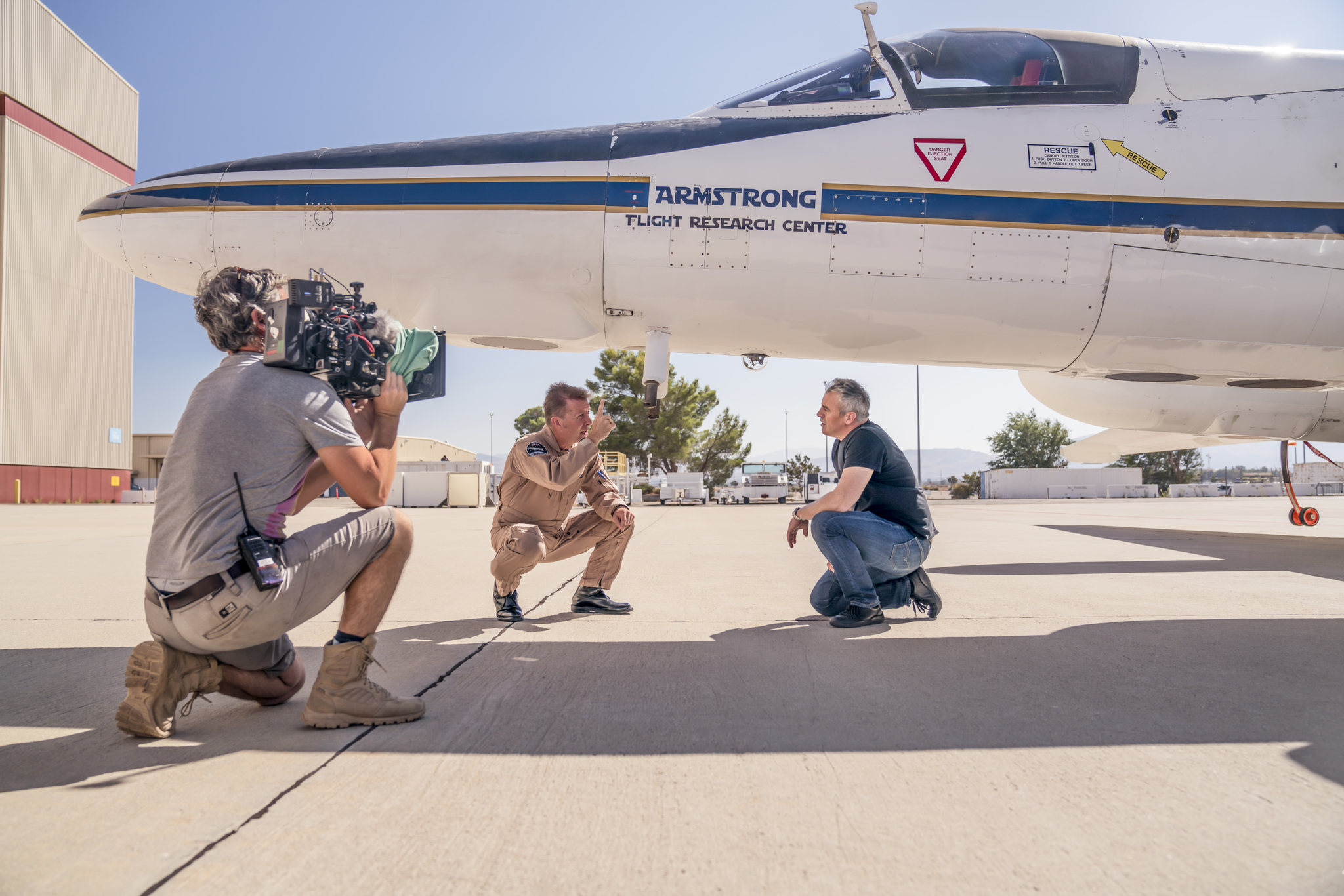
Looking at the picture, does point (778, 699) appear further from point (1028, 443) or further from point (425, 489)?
point (1028, 443)

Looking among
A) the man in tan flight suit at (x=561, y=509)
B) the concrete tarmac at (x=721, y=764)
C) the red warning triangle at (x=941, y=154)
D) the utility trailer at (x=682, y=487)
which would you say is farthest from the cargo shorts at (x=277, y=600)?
the utility trailer at (x=682, y=487)

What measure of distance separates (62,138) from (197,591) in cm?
3526

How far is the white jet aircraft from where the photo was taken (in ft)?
13.2

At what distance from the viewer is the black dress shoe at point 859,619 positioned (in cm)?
382

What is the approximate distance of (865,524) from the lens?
3793mm

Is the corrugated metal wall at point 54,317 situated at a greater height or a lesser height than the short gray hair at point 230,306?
greater

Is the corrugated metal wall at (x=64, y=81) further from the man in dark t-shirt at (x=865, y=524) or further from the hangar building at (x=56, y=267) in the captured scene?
the man in dark t-shirt at (x=865, y=524)

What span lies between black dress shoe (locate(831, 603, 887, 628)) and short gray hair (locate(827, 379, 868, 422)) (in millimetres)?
1024

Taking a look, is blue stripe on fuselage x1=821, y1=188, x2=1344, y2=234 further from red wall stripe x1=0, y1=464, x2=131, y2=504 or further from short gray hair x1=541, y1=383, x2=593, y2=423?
red wall stripe x1=0, y1=464, x2=131, y2=504

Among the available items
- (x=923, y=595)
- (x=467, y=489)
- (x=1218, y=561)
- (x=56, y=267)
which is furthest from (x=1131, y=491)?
(x=56, y=267)

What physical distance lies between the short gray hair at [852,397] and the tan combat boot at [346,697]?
106 inches

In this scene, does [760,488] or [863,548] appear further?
[760,488]

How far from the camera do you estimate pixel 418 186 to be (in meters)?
4.04

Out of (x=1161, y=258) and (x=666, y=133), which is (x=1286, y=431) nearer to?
(x=1161, y=258)
